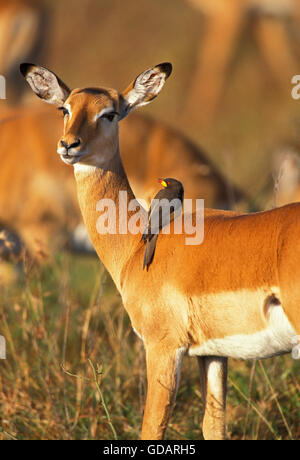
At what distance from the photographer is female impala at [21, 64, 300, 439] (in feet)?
10.6

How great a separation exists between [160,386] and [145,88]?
5.11 feet

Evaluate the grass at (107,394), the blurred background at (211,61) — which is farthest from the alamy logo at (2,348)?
the blurred background at (211,61)

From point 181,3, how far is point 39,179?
1741cm

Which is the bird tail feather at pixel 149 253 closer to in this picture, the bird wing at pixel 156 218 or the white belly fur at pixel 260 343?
the bird wing at pixel 156 218

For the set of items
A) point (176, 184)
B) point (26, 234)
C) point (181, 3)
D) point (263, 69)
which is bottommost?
point (176, 184)

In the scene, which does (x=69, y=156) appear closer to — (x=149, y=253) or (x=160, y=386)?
(x=149, y=253)

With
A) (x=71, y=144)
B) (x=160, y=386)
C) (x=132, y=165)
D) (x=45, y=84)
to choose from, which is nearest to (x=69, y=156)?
(x=71, y=144)

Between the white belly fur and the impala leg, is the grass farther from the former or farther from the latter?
the white belly fur

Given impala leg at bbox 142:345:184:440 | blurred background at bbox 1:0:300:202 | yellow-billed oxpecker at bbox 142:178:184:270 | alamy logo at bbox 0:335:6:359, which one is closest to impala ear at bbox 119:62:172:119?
yellow-billed oxpecker at bbox 142:178:184:270

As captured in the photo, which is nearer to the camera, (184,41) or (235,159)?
(235,159)

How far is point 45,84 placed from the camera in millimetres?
4172
